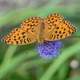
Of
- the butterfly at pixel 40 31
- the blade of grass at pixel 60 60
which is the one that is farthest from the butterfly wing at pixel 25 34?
the blade of grass at pixel 60 60

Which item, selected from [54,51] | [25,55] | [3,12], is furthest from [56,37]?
[3,12]

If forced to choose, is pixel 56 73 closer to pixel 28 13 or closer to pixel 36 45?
pixel 36 45

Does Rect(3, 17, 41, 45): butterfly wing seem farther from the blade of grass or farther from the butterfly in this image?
the blade of grass

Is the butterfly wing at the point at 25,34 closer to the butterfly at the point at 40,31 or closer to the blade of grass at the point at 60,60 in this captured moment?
the butterfly at the point at 40,31

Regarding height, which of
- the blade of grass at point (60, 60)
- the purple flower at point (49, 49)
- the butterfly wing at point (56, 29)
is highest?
the butterfly wing at point (56, 29)

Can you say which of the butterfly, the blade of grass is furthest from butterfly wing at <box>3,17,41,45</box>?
the blade of grass
